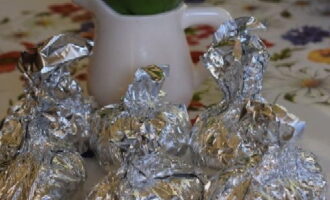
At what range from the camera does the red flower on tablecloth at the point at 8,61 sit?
0.83 metres

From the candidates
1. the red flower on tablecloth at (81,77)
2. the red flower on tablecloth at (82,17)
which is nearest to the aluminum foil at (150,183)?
the red flower on tablecloth at (81,77)

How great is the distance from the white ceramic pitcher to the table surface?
7 centimetres

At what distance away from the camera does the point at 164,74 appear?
593 mm

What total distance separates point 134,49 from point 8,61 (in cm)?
27

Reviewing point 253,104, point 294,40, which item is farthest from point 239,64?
point 294,40

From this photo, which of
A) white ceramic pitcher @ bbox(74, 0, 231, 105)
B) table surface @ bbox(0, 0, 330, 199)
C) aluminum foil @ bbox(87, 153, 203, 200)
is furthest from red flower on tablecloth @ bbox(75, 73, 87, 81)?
aluminum foil @ bbox(87, 153, 203, 200)

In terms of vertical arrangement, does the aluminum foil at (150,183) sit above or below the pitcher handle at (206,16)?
below

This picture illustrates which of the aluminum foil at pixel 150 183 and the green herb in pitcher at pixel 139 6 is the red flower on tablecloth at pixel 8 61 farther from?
the aluminum foil at pixel 150 183

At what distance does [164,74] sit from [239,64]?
6 centimetres

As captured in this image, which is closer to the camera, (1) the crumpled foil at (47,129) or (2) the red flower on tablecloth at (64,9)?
(1) the crumpled foil at (47,129)

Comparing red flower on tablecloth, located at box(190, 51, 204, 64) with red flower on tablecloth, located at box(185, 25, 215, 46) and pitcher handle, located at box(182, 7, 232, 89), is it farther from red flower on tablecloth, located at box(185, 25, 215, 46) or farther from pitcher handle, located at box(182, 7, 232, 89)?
pitcher handle, located at box(182, 7, 232, 89)

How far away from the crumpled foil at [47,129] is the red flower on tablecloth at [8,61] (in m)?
0.23

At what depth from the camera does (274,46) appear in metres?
0.87

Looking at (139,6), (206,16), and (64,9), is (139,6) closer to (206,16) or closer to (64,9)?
(206,16)
